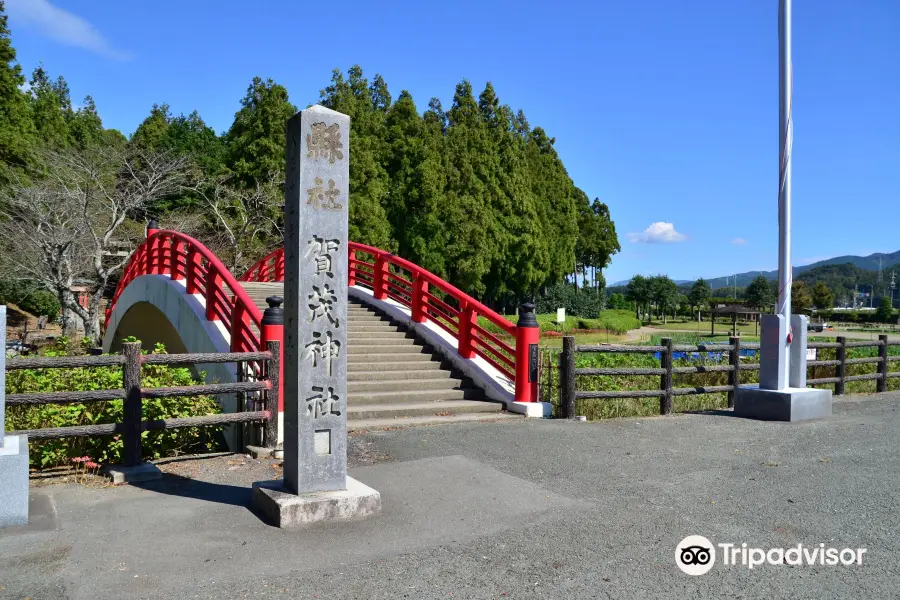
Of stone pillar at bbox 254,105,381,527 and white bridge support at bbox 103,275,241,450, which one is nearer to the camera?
stone pillar at bbox 254,105,381,527

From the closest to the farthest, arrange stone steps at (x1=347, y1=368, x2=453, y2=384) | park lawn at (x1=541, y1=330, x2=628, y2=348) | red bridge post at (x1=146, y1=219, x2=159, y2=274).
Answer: stone steps at (x1=347, y1=368, x2=453, y2=384), red bridge post at (x1=146, y1=219, x2=159, y2=274), park lawn at (x1=541, y1=330, x2=628, y2=348)

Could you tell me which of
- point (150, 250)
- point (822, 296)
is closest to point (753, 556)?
point (150, 250)

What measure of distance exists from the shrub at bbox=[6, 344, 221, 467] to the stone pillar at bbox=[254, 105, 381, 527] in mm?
2438

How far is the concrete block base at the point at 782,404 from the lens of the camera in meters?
9.53

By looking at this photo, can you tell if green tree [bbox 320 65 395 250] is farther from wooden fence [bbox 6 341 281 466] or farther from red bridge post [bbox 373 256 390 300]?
wooden fence [bbox 6 341 281 466]

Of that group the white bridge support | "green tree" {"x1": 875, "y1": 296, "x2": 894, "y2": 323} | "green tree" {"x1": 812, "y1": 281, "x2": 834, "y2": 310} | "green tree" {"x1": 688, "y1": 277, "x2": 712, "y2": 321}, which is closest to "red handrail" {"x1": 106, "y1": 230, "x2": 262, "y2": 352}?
the white bridge support

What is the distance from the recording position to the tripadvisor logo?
432cm

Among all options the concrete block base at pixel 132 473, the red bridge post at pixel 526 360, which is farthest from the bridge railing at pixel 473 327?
the concrete block base at pixel 132 473

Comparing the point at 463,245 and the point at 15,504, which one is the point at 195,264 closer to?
the point at 15,504

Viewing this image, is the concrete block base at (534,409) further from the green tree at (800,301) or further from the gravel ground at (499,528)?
the green tree at (800,301)

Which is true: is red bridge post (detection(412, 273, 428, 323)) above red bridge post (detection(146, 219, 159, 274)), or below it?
below

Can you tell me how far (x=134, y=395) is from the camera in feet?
21.3

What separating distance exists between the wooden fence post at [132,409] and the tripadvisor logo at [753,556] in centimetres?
480

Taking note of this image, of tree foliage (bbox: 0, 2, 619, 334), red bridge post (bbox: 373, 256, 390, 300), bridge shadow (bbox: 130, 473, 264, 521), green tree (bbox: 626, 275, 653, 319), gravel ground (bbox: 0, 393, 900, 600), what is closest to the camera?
gravel ground (bbox: 0, 393, 900, 600)
